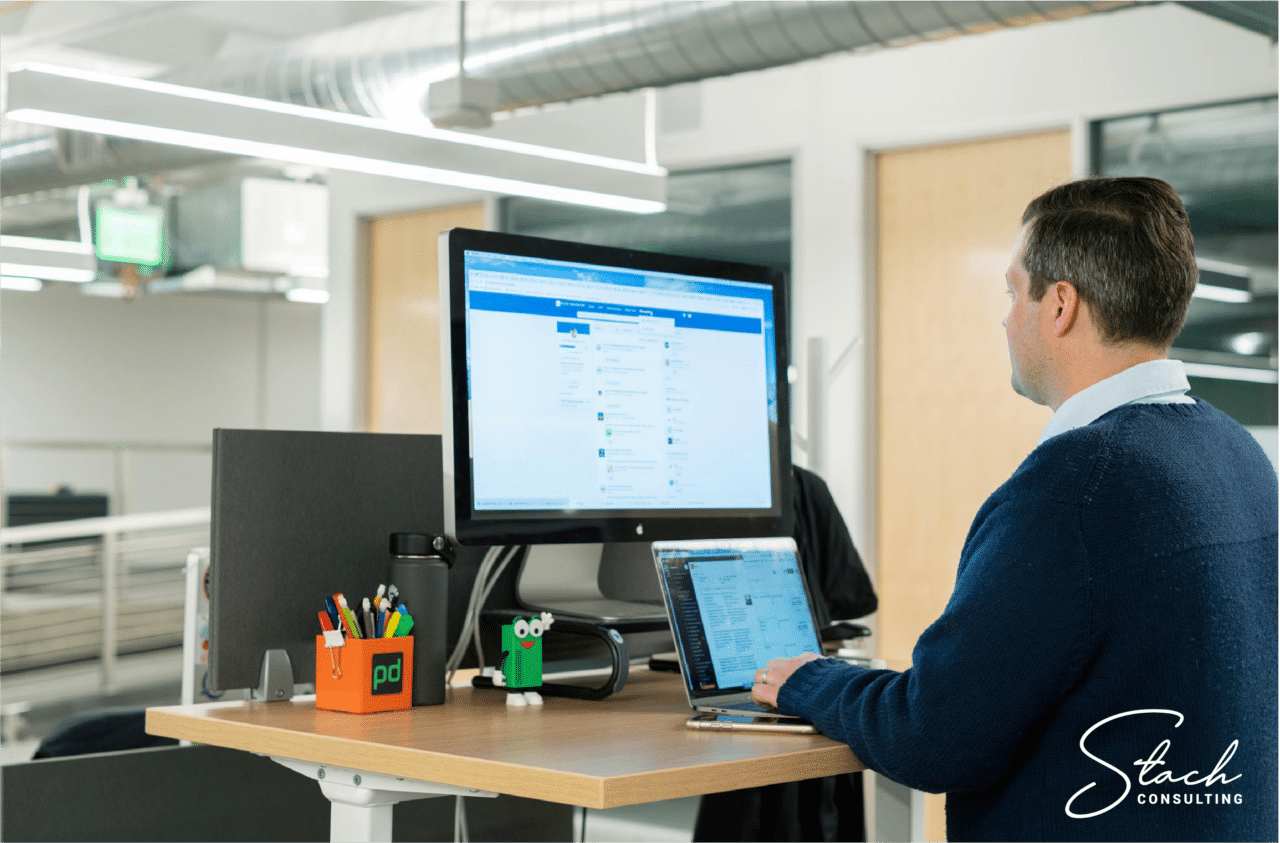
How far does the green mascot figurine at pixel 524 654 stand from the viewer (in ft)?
5.07

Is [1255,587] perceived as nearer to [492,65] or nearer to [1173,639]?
[1173,639]

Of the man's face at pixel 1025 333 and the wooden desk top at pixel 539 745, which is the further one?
the man's face at pixel 1025 333

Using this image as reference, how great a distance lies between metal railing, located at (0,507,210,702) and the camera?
6273 mm

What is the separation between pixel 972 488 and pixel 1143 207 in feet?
10.3

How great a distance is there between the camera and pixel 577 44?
12.7 feet

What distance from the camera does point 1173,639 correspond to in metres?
1.12

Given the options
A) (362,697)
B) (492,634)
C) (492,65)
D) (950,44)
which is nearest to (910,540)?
(950,44)

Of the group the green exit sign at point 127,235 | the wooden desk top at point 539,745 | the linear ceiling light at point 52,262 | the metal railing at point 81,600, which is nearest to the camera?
the wooden desk top at point 539,745

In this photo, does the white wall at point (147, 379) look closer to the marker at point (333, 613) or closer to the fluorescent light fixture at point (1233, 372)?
the fluorescent light fixture at point (1233, 372)

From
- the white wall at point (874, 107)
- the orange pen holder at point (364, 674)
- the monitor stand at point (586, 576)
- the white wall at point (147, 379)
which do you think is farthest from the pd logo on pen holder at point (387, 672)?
the white wall at point (147, 379)

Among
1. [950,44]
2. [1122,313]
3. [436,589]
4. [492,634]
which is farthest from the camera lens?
[950,44]

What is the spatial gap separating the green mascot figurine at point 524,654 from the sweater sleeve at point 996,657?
500mm

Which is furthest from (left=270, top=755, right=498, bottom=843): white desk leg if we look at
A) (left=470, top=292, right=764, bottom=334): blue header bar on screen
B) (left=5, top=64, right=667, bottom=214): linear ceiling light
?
(left=5, top=64, right=667, bottom=214): linear ceiling light

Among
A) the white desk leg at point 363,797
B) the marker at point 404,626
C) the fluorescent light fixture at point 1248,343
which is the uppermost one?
the fluorescent light fixture at point 1248,343
